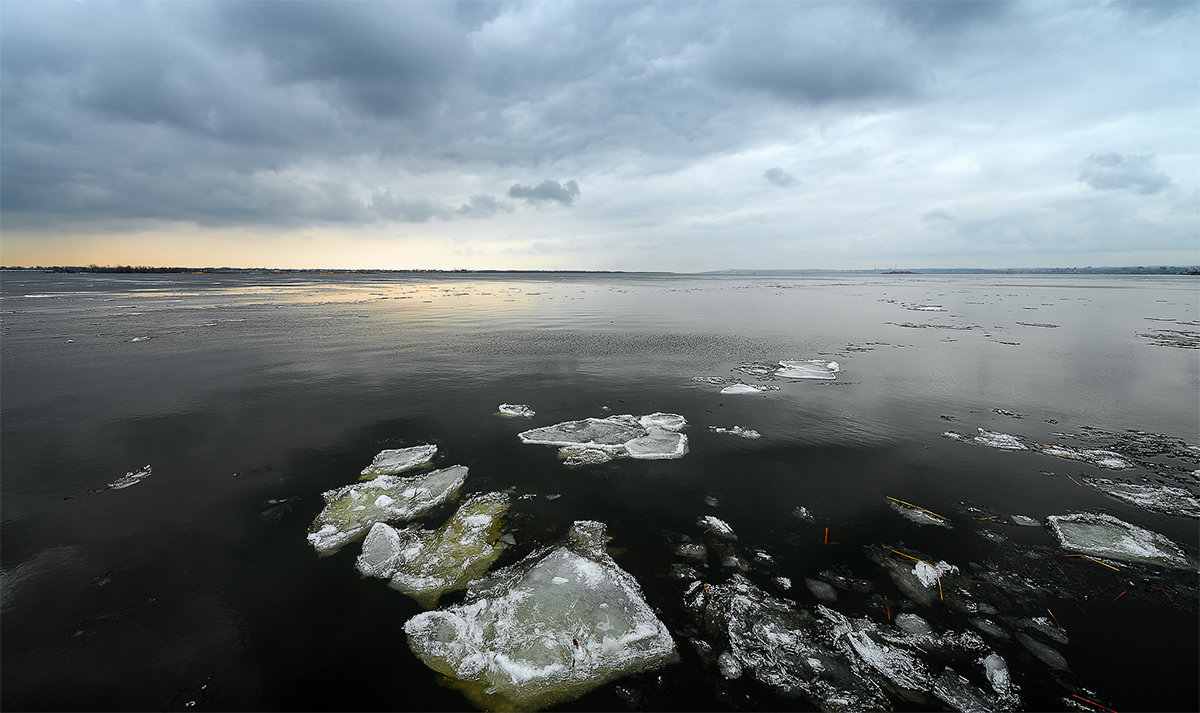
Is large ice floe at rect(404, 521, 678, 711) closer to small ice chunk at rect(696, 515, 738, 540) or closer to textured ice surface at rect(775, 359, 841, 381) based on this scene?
small ice chunk at rect(696, 515, 738, 540)

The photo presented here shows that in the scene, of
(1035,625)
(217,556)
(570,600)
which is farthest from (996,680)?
(217,556)

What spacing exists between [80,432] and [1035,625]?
17.3 m

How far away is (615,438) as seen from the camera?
9750 mm

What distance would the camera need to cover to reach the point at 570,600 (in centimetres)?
526

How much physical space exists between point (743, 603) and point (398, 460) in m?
6.70

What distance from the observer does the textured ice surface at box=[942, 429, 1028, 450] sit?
9.34 m

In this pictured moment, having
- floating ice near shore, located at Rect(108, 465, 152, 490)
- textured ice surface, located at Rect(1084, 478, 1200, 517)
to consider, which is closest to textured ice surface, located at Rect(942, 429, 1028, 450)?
textured ice surface, located at Rect(1084, 478, 1200, 517)

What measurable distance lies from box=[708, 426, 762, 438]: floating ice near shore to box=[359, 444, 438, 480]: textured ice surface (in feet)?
20.4

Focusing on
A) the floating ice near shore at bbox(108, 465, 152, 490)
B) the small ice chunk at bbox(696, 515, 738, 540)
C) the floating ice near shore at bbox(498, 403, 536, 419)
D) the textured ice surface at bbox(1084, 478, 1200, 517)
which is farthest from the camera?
the floating ice near shore at bbox(498, 403, 536, 419)

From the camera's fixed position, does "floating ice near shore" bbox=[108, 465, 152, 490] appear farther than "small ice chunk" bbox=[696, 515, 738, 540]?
Yes

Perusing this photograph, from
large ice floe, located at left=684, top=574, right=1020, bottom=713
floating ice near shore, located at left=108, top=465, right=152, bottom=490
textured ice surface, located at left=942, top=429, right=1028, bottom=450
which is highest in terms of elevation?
floating ice near shore, located at left=108, top=465, right=152, bottom=490

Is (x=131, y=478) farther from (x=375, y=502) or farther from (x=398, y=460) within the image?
(x=375, y=502)

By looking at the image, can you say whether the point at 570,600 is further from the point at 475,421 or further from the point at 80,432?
the point at 80,432

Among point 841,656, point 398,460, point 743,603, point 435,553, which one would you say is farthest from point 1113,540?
point 398,460
